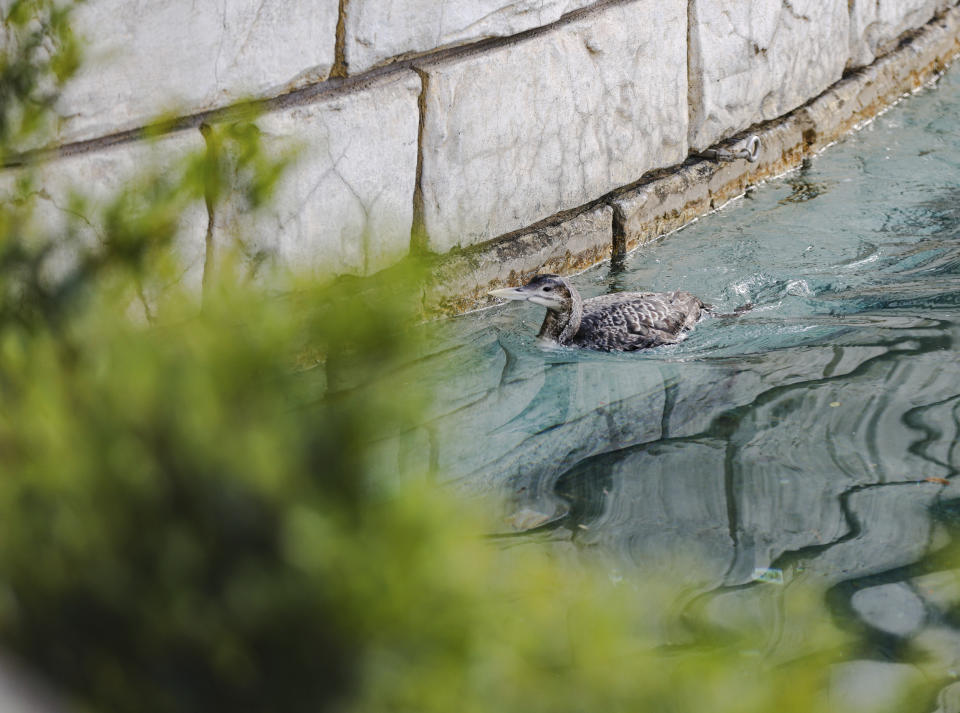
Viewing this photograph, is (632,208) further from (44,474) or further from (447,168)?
(44,474)

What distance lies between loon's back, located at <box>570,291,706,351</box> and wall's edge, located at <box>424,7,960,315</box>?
473 mm

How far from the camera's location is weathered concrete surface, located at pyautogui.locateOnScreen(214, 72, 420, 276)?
410 centimetres

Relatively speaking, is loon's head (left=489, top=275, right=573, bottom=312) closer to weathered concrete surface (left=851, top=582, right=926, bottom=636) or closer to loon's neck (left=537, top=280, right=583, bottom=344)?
loon's neck (left=537, top=280, right=583, bottom=344)

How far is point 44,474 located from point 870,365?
3.64m

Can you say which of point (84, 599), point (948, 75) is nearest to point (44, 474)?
point (84, 599)

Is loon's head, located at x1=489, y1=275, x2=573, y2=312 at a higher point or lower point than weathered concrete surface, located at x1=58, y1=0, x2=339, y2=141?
lower

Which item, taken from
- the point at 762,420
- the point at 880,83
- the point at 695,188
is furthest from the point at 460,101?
the point at 880,83

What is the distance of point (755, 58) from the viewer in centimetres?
608

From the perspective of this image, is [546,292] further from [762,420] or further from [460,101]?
[762,420]

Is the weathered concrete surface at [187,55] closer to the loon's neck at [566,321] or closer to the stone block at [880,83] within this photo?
the loon's neck at [566,321]

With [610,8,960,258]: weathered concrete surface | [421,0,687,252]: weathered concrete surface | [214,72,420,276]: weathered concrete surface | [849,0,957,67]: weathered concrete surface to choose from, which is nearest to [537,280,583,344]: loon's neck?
[421,0,687,252]: weathered concrete surface

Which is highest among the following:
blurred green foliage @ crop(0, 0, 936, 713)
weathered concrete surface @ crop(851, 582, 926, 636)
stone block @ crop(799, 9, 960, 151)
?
blurred green foliage @ crop(0, 0, 936, 713)

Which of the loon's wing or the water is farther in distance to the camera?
the loon's wing

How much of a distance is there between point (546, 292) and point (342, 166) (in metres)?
0.98
